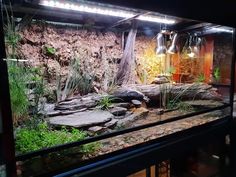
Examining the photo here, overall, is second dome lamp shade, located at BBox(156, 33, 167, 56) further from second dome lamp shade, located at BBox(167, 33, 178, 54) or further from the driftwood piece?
the driftwood piece

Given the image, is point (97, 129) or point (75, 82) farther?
point (75, 82)

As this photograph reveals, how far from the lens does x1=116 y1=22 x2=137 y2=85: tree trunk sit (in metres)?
1.77

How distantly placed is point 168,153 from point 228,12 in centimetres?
135

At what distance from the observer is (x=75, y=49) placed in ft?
4.97

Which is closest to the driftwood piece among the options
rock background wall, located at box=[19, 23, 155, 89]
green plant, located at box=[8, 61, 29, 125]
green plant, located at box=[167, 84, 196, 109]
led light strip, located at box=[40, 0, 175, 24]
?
green plant, located at box=[167, 84, 196, 109]

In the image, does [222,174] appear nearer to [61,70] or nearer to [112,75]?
[112,75]

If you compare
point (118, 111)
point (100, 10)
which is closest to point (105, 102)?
point (118, 111)

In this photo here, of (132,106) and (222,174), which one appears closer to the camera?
(132,106)

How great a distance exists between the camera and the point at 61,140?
45.8 inches

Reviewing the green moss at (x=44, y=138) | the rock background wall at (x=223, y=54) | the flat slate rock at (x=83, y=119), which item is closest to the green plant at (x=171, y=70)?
the rock background wall at (x=223, y=54)

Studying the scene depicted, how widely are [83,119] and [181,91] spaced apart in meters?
1.11

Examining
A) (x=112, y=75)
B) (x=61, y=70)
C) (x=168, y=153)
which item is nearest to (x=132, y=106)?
(x=112, y=75)

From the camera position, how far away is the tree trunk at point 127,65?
177 cm

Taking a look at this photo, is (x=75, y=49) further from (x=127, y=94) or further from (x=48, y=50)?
(x=127, y=94)
